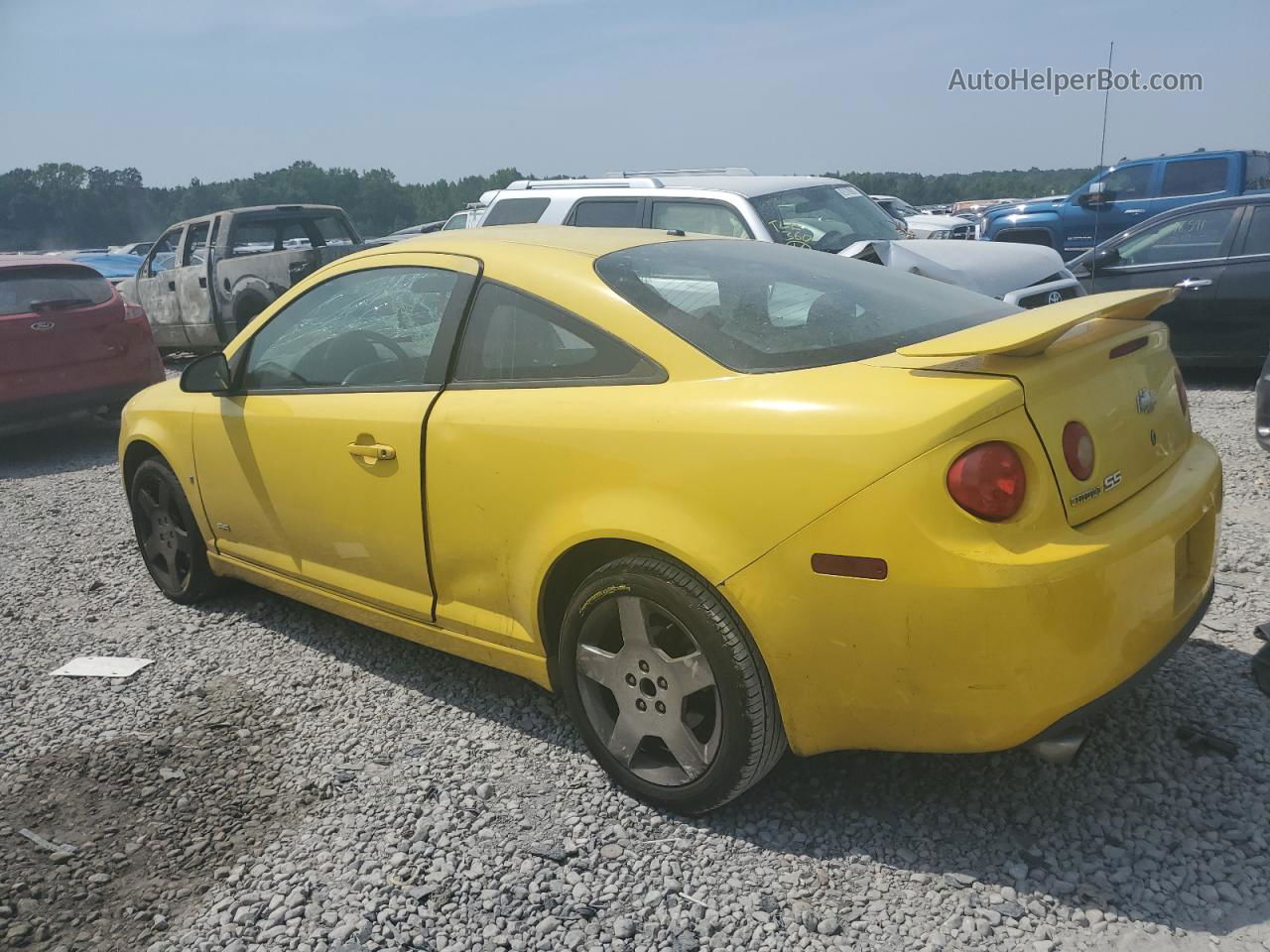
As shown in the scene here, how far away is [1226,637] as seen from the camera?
365 centimetres

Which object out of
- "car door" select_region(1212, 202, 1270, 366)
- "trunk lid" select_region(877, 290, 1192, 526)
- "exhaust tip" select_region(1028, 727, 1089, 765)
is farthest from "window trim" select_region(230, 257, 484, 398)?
"car door" select_region(1212, 202, 1270, 366)

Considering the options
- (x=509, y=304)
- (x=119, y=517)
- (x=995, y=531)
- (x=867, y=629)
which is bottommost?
(x=119, y=517)

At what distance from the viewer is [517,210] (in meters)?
8.99

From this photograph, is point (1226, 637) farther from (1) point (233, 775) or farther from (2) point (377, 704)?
(1) point (233, 775)

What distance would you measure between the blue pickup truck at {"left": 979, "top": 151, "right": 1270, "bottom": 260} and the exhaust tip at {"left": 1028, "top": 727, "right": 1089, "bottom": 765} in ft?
41.3

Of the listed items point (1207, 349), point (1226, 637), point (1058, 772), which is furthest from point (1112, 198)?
point (1058, 772)

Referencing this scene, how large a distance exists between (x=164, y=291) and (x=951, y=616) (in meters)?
13.2

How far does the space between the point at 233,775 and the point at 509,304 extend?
1671mm

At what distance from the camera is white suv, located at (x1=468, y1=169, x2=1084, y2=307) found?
729cm

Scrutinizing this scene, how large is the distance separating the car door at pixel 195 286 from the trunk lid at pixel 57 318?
3.79 metres

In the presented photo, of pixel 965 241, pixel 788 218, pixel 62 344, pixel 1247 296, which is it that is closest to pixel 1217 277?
pixel 1247 296

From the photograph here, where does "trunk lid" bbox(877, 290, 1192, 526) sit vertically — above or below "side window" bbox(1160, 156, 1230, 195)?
above

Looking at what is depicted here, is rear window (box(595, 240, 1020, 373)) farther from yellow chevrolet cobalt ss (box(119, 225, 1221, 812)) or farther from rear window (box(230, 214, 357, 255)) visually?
rear window (box(230, 214, 357, 255))

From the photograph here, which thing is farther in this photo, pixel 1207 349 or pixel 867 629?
pixel 1207 349
